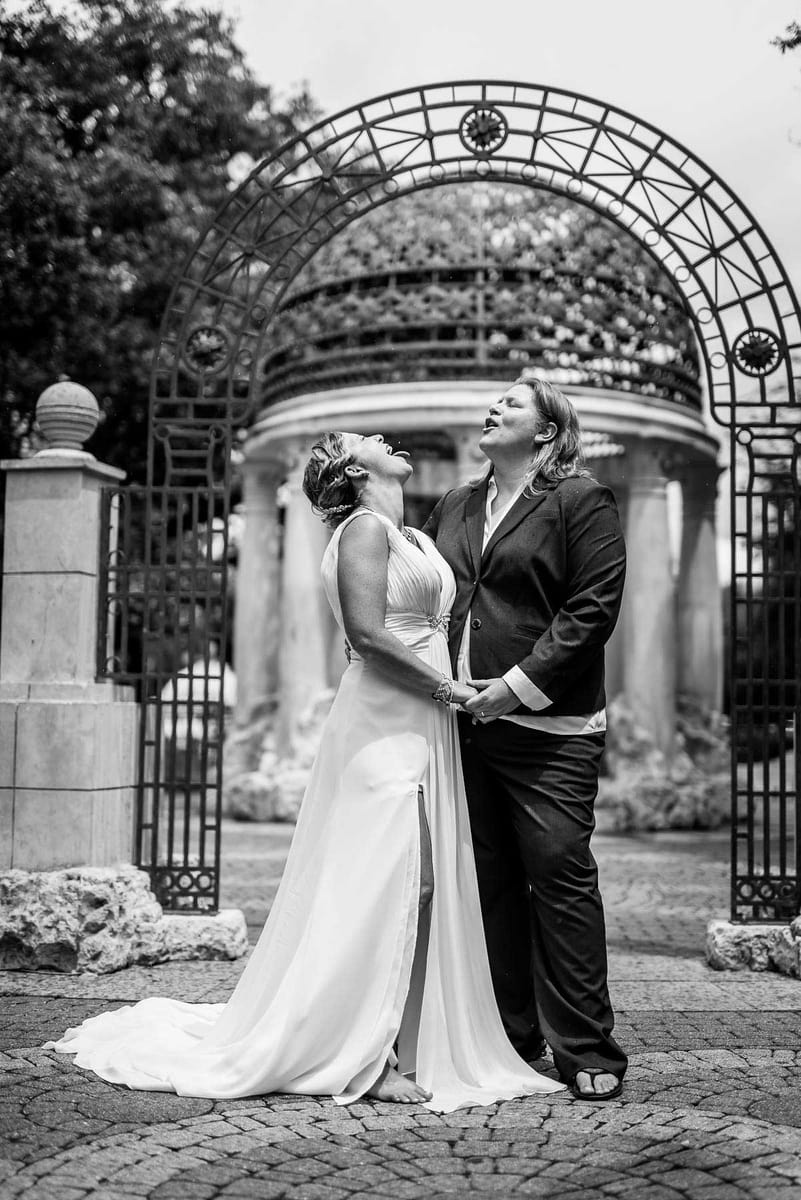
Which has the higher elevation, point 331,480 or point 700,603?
point 700,603

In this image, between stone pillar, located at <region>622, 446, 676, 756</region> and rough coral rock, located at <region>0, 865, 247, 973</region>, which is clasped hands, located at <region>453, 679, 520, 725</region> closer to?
rough coral rock, located at <region>0, 865, 247, 973</region>

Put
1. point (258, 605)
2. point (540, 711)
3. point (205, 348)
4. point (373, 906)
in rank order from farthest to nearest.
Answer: point (258, 605)
point (205, 348)
point (540, 711)
point (373, 906)

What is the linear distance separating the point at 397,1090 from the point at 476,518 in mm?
2162

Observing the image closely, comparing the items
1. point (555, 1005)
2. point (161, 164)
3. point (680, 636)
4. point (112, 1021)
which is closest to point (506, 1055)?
point (555, 1005)

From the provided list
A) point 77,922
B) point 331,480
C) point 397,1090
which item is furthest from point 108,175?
point 397,1090

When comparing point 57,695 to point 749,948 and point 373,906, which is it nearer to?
point 373,906

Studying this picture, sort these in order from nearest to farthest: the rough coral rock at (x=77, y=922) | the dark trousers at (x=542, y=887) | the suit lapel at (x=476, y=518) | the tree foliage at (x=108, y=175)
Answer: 1. the dark trousers at (x=542, y=887)
2. the suit lapel at (x=476, y=518)
3. the rough coral rock at (x=77, y=922)
4. the tree foliage at (x=108, y=175)

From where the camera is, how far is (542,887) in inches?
185

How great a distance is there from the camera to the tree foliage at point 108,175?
1316 cm

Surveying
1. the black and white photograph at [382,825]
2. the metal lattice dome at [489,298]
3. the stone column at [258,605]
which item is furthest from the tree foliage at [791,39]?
the stone column at [258,605]

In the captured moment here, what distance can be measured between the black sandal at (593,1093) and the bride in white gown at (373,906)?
0.34 feet

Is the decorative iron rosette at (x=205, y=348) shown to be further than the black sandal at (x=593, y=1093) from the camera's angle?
Yes

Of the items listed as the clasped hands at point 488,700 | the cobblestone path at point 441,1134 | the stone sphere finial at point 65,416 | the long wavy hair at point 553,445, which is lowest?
the cobblestone path at point 441,1134

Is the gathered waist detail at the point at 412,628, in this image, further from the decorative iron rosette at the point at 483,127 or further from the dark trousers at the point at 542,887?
the decorative iron rosette at the point at 483,127
